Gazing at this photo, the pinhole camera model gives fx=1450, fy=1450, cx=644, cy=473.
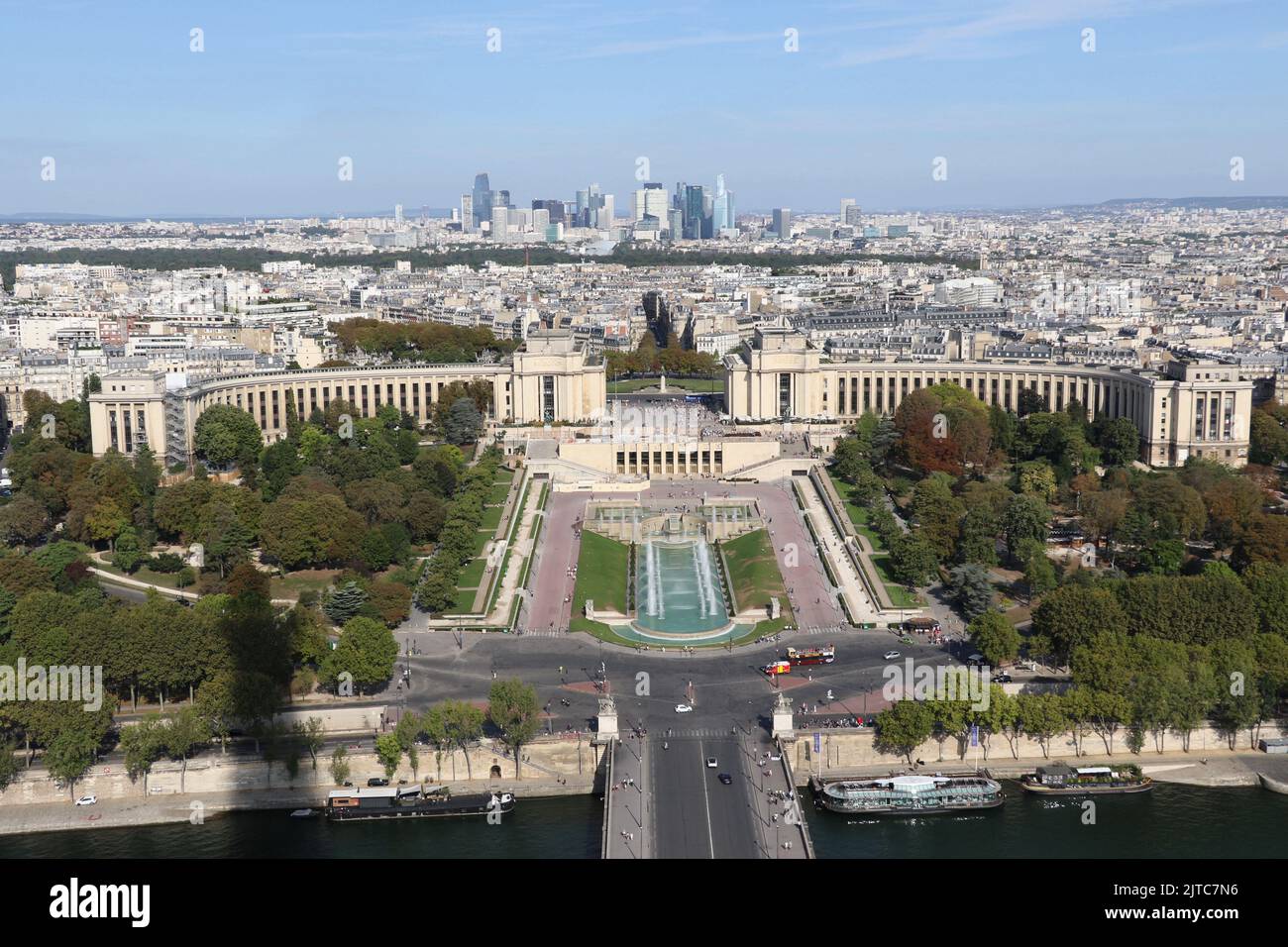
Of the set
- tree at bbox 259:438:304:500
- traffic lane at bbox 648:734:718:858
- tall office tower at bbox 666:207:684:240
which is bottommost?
traffic lane at bbox 648:734:718:858

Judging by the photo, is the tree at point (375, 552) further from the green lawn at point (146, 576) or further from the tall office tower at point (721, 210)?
the tall office tower at point (721, 210)

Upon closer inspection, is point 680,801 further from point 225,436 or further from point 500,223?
point 500,223

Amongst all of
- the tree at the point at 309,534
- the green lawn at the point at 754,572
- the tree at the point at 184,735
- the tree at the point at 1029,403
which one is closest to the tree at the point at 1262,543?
the green lawn at the point at 754,572

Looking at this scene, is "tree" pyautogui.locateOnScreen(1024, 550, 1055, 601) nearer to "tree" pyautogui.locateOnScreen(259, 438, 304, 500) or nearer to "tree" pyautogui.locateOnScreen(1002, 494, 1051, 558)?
"tree" pyautogui.locateOnScreen(1002, 494, 1051, 558)

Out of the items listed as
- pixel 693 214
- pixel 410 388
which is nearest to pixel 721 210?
pixel 693 214

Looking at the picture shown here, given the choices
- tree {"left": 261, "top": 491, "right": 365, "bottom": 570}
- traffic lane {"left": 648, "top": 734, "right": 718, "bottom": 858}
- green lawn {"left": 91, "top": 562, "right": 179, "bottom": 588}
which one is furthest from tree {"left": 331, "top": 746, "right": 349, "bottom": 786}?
green lawn {"left": 91, "top": 562, "right": 179, "bottom": 588}

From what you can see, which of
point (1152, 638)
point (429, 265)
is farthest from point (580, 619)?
point (429, 265)
